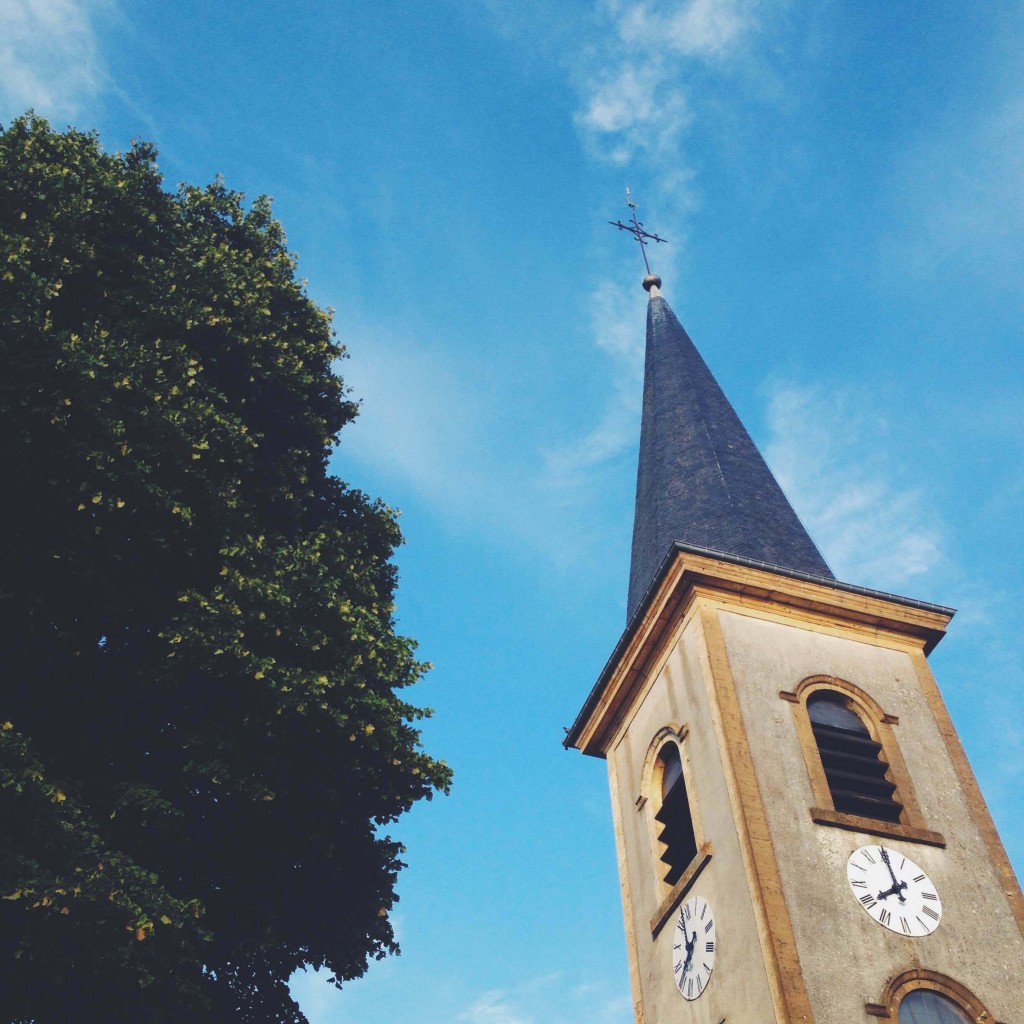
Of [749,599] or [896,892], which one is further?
[749,599]

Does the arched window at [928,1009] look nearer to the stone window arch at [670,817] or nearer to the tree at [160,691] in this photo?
the stone window arch at [670,817]

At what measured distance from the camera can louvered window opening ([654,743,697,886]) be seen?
15.0 meters

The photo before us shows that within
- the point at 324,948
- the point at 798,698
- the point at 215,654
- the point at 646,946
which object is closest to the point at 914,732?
the point at 798,698

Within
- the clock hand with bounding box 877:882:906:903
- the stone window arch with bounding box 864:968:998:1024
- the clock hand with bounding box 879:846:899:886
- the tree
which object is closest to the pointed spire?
the clock hand with bounding box 879:846:899:886

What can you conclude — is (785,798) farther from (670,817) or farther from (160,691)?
(160,691)

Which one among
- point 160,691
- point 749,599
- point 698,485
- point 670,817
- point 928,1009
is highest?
point 698,485

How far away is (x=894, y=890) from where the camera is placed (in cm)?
1271

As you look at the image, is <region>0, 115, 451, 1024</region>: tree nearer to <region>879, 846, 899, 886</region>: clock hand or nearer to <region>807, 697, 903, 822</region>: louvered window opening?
<region>879, 846, 899, 886</region>: clock hand

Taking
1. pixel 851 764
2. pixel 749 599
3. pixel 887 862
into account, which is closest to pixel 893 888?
pixel 887 862

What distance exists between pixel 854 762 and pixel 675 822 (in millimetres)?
2484

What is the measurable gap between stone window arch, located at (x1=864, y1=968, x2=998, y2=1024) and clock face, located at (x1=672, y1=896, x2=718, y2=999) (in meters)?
2.01

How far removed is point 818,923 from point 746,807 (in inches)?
57.6

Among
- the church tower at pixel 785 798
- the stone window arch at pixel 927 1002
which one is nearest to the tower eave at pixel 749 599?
the church tower at pixel 785 798

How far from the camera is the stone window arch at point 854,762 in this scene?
13.5 metres
